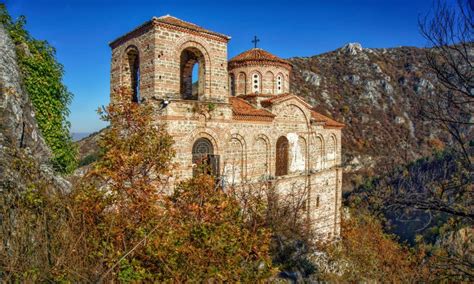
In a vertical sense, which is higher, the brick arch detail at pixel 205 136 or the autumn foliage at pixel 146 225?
the brick arch detail at pixel 205 136

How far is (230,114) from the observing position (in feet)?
41.7

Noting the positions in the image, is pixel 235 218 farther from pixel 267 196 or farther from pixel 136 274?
pixel 267 196

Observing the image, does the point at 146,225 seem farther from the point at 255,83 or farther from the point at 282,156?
the point at 255,83

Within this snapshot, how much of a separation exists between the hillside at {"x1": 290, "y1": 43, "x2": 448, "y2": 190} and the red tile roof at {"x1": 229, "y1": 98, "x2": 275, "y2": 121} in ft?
105

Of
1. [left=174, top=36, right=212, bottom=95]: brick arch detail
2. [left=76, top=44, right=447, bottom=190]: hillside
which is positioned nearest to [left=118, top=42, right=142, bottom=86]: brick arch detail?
[left=174, top=36, right=212, bottom=95]: brick arch detail

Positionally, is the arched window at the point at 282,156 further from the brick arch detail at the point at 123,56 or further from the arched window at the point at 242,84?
the brick arch detail at the point at 123,56

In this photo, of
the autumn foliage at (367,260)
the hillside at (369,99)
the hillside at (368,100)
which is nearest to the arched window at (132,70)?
the autumn foliage at (367,260)

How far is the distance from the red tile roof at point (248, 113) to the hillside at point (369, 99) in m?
32.1

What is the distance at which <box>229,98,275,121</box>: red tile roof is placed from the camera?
1330 centimetres

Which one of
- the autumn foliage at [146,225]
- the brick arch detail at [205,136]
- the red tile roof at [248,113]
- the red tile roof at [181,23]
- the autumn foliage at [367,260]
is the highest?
the red tile roof at [181,23]

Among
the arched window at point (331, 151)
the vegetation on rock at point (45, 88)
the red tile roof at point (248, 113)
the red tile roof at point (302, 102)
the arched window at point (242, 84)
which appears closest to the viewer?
the vegetation on rock at point (45, 88)

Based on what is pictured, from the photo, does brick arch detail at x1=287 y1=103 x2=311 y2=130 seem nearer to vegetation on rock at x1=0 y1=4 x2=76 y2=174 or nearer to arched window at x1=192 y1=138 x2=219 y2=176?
arched window at x1=192 y1=138 x2=219 y2=176

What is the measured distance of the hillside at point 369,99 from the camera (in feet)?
153

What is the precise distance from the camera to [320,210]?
58.9 ft
